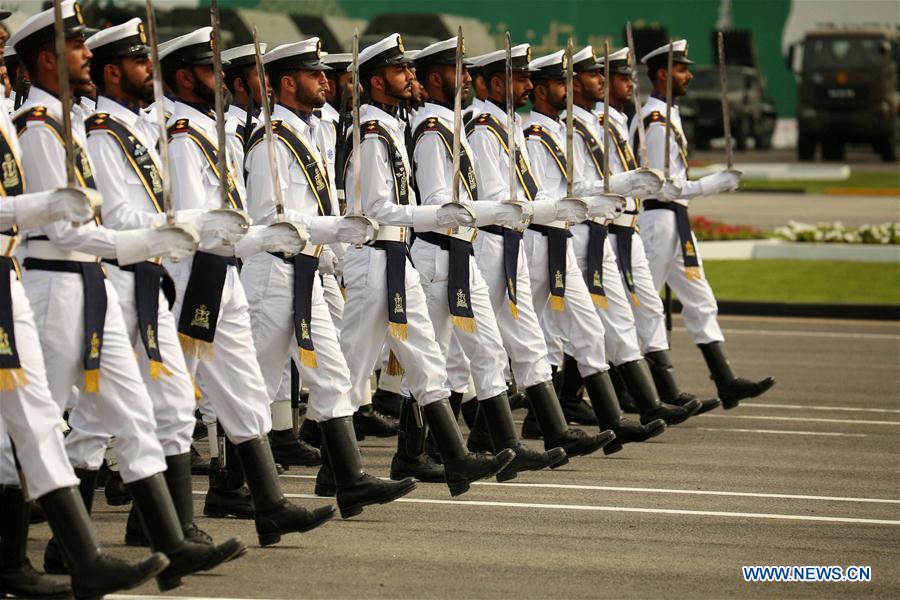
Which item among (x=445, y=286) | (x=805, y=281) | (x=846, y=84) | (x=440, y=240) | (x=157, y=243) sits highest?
(x=157, y=243)

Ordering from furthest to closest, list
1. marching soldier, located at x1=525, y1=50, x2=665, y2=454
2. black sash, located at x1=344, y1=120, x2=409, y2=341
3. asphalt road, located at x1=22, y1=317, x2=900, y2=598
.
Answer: marching soldier, located at x1=525, y1=50, x2=665, y2=454 < black sash, located at x1=344, y1=120, x2=409, y2=341 < asphalt road, located at x1=22, y1=317, x2=900, y2=598

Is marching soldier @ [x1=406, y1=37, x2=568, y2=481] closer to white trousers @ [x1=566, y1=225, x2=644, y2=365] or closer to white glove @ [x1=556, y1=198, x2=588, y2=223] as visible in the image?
white glove @ [x1=556, y1=198, x2=588, y2=223]

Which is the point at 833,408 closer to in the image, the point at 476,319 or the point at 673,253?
the point at 673,253

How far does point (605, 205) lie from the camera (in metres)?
10.3

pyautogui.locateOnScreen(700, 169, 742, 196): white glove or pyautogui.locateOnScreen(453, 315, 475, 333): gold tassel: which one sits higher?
pyautogui.locateOnScreen(453, 315, 475, 333): gold tassel

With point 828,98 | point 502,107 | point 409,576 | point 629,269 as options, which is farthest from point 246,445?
point 828,98

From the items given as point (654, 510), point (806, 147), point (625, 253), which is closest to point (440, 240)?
point (654, 510)

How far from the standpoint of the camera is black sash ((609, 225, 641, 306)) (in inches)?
474

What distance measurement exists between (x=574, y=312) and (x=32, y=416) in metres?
4.75

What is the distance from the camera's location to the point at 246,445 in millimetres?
8062

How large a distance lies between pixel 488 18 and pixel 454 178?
44.4m

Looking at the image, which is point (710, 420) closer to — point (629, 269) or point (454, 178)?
point (629, 269)

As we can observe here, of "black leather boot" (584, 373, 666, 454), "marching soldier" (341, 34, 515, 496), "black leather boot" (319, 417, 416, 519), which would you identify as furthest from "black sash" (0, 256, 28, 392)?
"black leather boot" (584, 373, 666, 454)

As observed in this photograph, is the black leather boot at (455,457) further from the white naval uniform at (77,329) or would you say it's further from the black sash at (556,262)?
the white naval uniform at (77,329)
